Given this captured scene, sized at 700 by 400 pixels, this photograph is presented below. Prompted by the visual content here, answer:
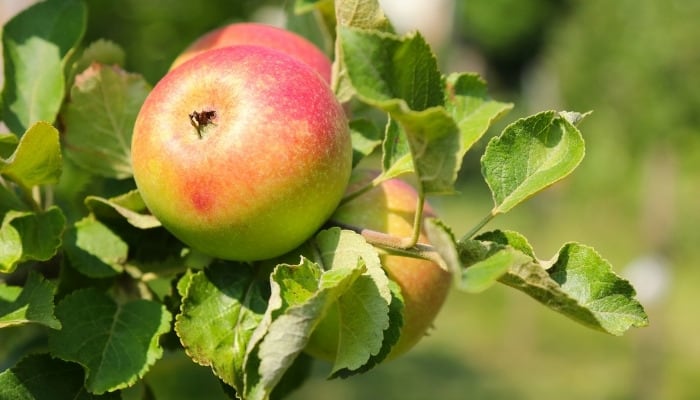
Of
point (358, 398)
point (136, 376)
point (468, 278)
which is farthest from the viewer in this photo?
point (358, 398)

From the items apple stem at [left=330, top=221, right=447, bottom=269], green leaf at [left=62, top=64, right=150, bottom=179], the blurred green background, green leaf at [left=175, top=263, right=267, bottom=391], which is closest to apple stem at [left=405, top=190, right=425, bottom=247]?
apple stem at [left=330, top=221, right=447, bottom=269]

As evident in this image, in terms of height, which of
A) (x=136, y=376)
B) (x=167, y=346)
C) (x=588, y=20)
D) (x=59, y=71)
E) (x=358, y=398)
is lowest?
(x=358, y=398)

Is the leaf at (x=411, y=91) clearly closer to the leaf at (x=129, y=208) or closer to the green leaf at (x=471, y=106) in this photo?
the green leaf at (x=471, y=106)

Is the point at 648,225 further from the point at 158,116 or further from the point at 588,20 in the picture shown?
the point at 158,116

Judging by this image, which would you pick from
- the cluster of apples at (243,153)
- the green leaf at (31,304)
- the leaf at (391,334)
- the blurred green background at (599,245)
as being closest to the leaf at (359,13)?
the cluster of apples at (243,153)

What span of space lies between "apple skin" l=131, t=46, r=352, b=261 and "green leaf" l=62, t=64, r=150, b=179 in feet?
0.56

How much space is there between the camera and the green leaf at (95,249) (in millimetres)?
888

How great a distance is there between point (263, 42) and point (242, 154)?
278 millimetres

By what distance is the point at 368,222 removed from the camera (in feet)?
2.87

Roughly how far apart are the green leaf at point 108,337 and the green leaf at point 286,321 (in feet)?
0.43

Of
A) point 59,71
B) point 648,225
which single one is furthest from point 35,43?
point 648,225

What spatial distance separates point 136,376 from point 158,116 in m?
0.24

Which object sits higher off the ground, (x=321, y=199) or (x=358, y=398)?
(x=321, y=199)

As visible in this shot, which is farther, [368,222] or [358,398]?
Answer: [358,398]
